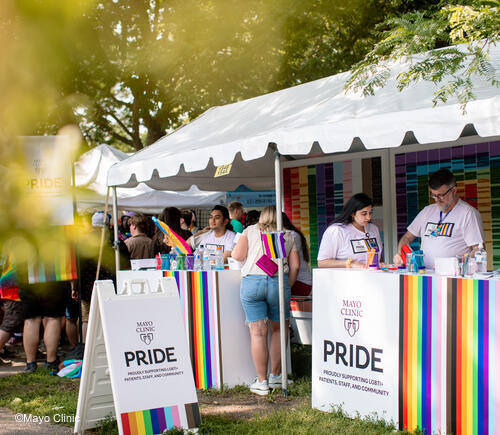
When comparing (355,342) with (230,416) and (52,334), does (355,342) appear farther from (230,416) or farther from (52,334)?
(52,334)

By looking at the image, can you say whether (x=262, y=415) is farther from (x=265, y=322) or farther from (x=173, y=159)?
(x=173, y=159)

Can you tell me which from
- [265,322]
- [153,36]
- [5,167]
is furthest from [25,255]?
[153,36]

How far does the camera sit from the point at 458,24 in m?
3.11

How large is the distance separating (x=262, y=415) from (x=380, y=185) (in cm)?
319

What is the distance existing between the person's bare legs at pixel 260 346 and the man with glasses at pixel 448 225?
1.32 metres

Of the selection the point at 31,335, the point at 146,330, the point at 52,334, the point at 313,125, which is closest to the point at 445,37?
the point at 313,125

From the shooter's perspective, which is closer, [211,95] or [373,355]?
[373,355]

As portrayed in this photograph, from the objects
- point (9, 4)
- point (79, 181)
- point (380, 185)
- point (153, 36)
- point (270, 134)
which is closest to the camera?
point (9, 4)

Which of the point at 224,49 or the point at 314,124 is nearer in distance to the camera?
the point at 314,124

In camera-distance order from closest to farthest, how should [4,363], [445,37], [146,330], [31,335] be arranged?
1. [445,37]
2. [146,330]
3. [31,335]
4. [4,363]

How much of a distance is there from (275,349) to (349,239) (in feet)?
3.88

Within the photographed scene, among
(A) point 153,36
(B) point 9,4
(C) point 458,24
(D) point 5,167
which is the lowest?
(D) point 5,167

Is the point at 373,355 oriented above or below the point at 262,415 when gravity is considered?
above

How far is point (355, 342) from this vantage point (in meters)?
4.30
